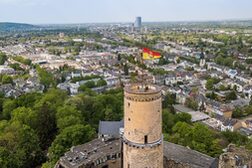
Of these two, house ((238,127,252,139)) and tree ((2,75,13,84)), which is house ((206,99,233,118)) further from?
tree ((2,75,13,84))

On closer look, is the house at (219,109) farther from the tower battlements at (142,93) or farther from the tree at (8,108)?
the tower battlements at (142,93)

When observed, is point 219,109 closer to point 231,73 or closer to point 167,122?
point 167,122

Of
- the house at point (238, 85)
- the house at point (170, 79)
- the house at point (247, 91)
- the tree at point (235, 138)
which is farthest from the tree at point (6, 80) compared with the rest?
the house at point (247, 91)

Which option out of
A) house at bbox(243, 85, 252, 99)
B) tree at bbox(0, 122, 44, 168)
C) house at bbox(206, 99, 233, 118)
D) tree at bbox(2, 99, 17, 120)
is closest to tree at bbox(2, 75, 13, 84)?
tree at bbox(2, 99, 17, 120)

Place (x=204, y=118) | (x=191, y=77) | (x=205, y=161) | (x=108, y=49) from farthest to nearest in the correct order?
(x=108, y=49) → (x=191, y=77) → (x=204, y=118) → (x=205, y=161)

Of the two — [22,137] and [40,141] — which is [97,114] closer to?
[40,141]

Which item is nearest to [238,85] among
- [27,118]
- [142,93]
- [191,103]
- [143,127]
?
[191,103]

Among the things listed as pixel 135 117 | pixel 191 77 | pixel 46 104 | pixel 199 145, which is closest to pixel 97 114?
pixel 46 104

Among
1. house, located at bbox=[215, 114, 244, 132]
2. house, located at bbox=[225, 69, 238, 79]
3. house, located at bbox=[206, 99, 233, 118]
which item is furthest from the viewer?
house, located at bbox=[225, 69, 238, 79]
